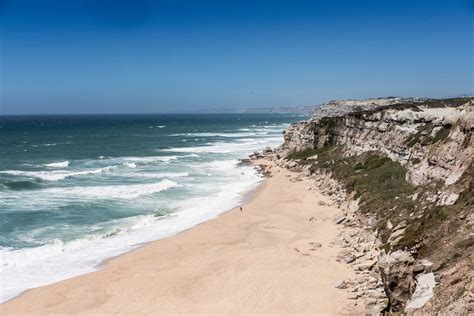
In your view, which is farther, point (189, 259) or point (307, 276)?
point (189, 259)

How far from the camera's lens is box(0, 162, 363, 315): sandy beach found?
16484 mm

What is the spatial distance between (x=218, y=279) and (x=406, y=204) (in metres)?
10.9

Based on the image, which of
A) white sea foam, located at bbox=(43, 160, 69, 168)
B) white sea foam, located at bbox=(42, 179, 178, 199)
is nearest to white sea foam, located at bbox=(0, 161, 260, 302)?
white sea foam, located at bbox=(42, 179, 178, 199)

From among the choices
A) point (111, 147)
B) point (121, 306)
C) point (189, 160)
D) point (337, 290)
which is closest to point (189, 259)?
point (121, 306)

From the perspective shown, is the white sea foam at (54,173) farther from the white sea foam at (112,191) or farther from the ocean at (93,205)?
the white sea foam at (112,191)

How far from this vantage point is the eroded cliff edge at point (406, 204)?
12.4 meters

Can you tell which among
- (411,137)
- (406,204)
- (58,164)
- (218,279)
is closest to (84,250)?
(218,279)

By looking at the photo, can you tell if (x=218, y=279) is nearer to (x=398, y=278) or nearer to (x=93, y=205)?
(x=398, y=278)

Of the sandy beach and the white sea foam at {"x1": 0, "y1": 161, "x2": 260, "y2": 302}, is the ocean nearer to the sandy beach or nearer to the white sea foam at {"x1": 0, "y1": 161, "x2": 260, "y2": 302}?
the white sea foam at {"x1": 0, "y1": 161, "x2": 260, "y2": 302}

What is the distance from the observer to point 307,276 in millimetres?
18547

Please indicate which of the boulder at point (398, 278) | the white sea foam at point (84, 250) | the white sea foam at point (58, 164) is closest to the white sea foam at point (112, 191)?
the white sea foam at point (84, 250)

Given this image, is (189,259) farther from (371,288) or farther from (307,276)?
(371,288)

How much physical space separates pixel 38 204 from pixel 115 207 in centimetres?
672

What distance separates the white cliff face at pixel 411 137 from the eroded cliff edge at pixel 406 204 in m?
0.08
